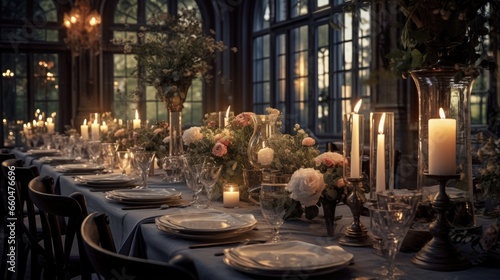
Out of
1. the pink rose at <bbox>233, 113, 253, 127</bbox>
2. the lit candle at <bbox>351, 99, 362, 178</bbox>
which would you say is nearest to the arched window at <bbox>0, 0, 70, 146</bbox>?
the pink rose at <bbox>233, 113, 253, 127</bbox>

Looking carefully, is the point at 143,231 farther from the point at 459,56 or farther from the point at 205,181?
the point at 459,56

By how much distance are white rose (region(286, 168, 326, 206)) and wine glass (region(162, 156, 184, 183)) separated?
49.3 inches

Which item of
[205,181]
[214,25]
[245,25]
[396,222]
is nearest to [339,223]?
[205,181]

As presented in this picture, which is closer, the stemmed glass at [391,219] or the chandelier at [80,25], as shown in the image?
the stemmed glass at [391,219]

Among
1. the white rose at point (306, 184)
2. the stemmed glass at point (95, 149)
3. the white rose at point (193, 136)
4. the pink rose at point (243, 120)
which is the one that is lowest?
the white rose at point (306, 184)

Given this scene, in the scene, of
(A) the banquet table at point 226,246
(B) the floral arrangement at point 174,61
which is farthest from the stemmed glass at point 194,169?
(B) the floral arrangement at point 174,61

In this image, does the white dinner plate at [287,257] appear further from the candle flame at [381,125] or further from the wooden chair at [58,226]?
the wooden chair at [58,226]

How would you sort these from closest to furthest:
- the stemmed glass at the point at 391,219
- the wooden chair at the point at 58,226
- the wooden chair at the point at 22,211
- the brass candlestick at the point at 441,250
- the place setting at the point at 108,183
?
the stemmed glass at the point at 391,219 < the brass candlestick at the point at 441,250 < the wooden chair at the point at 58,226 < the wooden chair at the point at 22,211 < the place setting at the point at 108,183

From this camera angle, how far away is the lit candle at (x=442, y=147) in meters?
1.52

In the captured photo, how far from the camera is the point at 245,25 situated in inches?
378

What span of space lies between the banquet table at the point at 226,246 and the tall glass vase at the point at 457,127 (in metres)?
0.23

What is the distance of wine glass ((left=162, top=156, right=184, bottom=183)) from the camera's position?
10.0ft

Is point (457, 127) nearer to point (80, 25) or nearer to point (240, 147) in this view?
point (240, 147)

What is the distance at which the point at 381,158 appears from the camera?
173cm
